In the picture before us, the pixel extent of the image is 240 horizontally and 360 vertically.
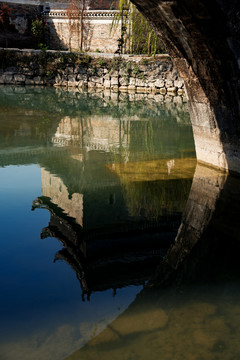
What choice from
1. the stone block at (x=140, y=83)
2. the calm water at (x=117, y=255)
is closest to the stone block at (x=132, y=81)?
the stone block at (x=140, y=83)

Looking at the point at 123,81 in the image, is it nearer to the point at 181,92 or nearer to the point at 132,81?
the point at 132,81

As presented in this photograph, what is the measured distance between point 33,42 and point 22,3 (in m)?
2.02

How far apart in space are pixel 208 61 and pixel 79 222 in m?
2.37

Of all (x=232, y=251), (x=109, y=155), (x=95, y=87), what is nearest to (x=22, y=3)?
(x=95, y=87)

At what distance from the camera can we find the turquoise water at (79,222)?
2.47 meters

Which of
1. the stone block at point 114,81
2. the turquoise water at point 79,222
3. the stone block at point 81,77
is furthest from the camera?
the stone block at point 81,77

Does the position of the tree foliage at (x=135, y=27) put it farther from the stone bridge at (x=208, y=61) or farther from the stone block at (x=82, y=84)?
the stone block at (x=82, y=84)

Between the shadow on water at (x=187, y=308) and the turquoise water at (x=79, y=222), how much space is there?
81mm

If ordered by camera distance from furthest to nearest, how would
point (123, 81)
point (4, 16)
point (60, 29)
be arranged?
1. point (60, 29)
2. point (4, 16)
3. point (123, 81)

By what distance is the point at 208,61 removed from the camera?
4.86 meters

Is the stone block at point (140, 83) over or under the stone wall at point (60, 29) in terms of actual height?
under

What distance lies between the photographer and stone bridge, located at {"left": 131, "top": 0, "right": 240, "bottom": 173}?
4.20 meters

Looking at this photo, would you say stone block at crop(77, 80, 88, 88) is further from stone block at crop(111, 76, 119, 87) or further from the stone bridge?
Answer: the stone bridge

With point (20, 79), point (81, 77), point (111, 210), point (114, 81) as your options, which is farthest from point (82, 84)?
point (111, 210)
